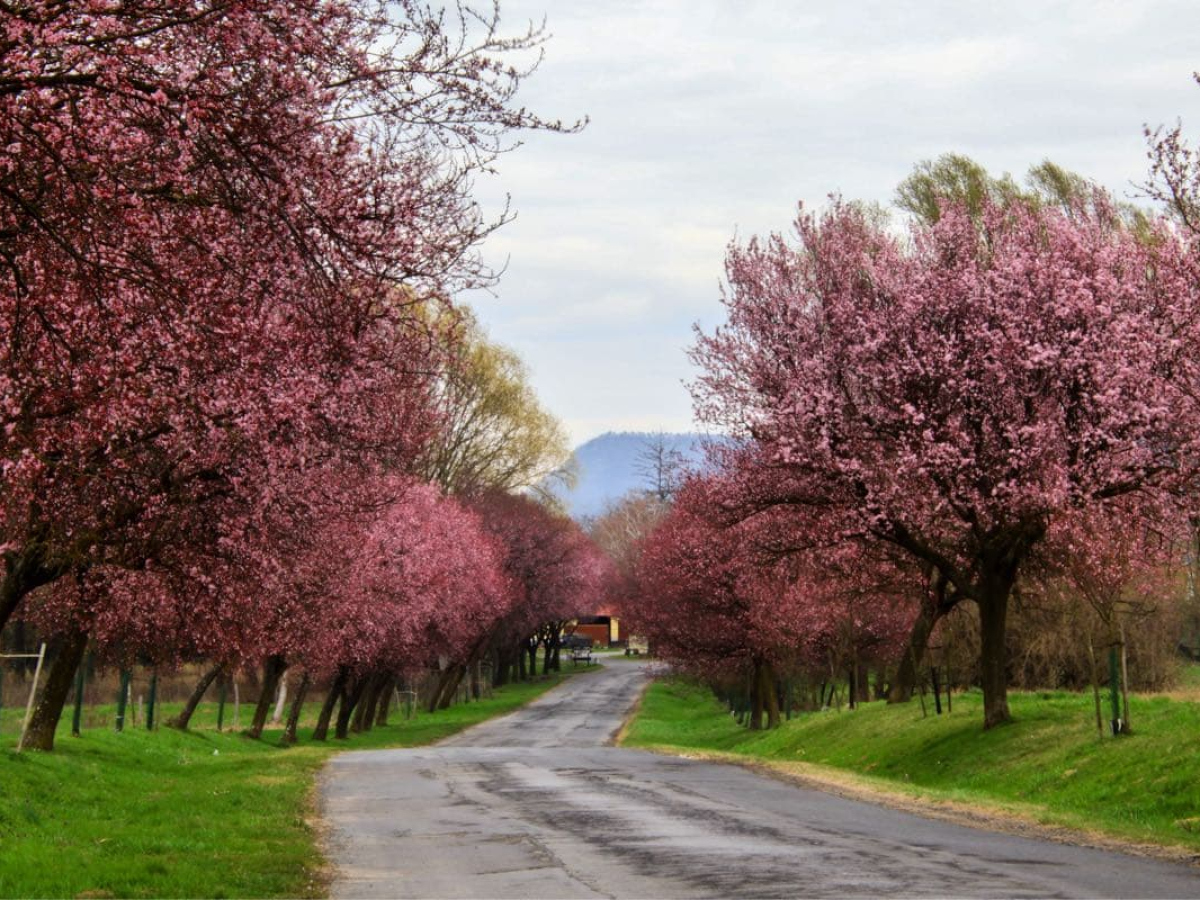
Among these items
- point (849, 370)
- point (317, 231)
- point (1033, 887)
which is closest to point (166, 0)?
point (317, 231)

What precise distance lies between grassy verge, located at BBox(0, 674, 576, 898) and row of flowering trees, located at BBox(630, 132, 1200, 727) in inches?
465

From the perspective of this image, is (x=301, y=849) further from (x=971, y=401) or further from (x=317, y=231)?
(x=971, y=401)

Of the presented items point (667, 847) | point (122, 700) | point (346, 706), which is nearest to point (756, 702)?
point (346, 706)

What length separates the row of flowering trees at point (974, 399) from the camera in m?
26.8

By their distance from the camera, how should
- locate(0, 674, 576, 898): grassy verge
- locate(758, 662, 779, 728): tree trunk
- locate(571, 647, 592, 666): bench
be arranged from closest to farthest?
locate(0, 674, 576, 898): grassy verge, locate(758, 662, 779, 728): tree trunk, locate(571, 647, 592, 666): bench

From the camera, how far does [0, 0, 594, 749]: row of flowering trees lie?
9797 millimetres

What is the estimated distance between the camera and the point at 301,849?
50.1 ft

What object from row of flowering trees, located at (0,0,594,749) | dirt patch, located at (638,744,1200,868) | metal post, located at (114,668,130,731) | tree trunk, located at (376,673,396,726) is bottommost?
tree trunk, located at (376,673,396,726)

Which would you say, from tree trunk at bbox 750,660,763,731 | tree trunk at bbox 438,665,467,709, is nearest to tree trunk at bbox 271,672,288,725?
tree trunk at bbox 438,665,467,709

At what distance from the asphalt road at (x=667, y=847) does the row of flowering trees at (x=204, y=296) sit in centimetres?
474

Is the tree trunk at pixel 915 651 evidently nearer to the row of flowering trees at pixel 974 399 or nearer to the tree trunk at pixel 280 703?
the row of flowering trees at pixel 974 399

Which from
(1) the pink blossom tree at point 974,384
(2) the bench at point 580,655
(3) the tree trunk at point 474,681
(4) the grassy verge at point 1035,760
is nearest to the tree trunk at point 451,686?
(3) the tree trunk at point 474,681

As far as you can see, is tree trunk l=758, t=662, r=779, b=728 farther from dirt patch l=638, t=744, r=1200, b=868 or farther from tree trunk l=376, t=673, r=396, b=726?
dirt patch l=638, t=744, r=1200, b=868

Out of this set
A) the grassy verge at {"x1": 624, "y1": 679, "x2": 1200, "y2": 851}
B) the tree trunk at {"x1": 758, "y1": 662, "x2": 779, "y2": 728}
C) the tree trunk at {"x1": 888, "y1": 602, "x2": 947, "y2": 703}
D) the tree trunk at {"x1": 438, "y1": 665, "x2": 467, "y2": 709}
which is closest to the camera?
the grassy verge at {"x1": 624, "y1": 679, "x2": 1200, "y2": 851}
